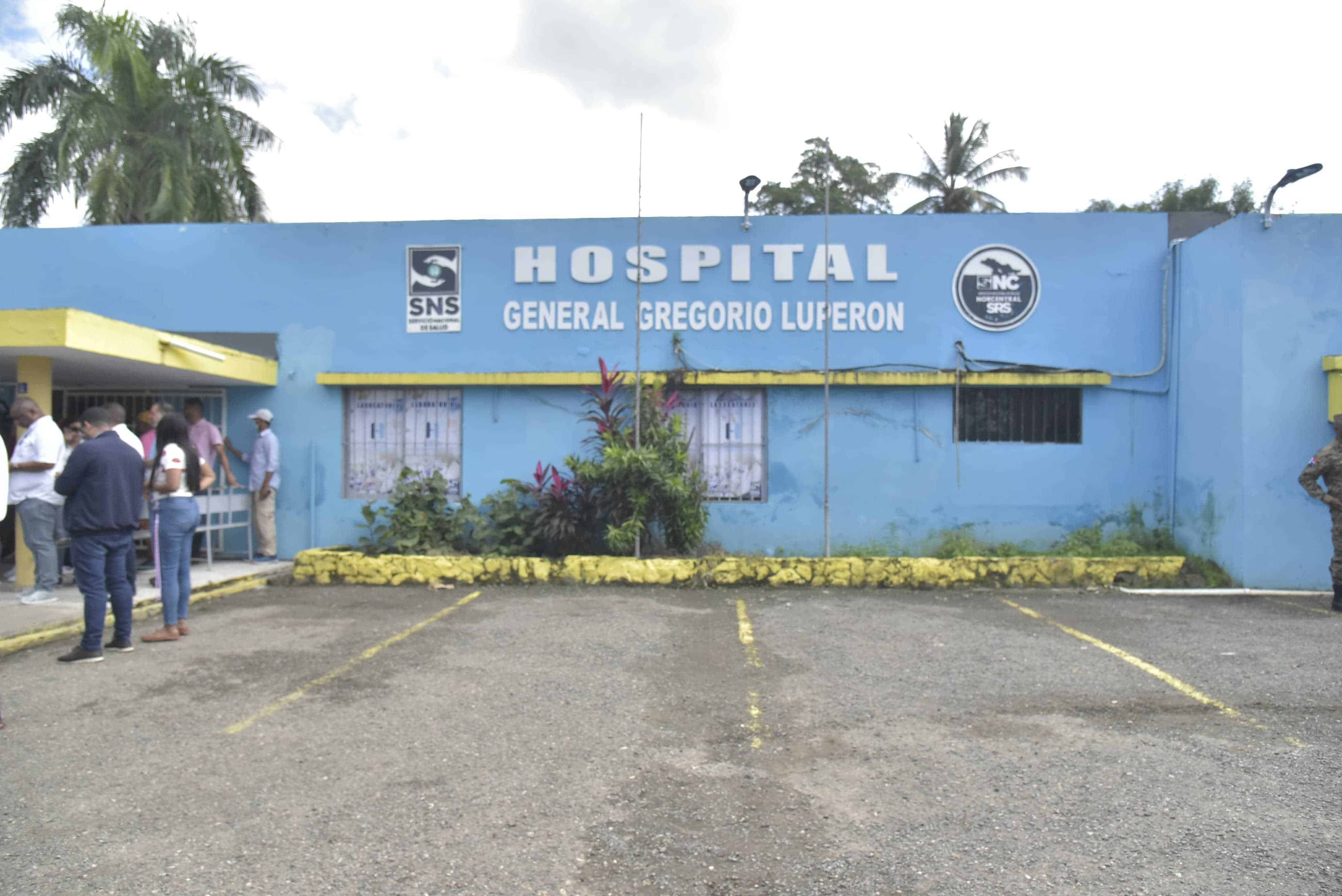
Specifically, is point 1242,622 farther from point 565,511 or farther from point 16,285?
point 16,285

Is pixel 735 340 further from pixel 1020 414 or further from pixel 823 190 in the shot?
pixel 823 190

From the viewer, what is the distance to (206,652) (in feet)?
19.1

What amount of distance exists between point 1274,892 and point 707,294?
818 centimetres

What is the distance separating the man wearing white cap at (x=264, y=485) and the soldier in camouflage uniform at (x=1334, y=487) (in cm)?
1061

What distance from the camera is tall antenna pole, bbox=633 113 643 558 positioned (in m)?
8.95

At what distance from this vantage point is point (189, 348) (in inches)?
335

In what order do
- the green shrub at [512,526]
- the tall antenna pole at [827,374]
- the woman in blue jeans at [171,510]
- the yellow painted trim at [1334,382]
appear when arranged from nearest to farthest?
the woman in blue jeans at [171,510] < the yellow painted trim at [1334,382] < the tall antenna pole at [827,374] < the green shrub at [512,526]

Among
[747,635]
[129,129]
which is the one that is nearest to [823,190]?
[129,129]

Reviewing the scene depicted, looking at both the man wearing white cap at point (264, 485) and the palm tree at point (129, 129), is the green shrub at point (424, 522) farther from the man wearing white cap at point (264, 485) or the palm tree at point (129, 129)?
the palm tree at point (129, 129)

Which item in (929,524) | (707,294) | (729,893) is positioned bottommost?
(729,893)

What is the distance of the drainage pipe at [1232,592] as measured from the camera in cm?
818

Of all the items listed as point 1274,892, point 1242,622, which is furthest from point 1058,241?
point 1274,892

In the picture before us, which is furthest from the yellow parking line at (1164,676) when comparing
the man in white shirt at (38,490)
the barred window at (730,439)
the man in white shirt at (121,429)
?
the man in white shirt at (38,490)

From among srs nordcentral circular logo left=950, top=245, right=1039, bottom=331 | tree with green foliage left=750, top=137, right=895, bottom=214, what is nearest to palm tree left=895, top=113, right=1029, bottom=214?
tree with green foliage left=750, top=137, right=895, bottom=214
